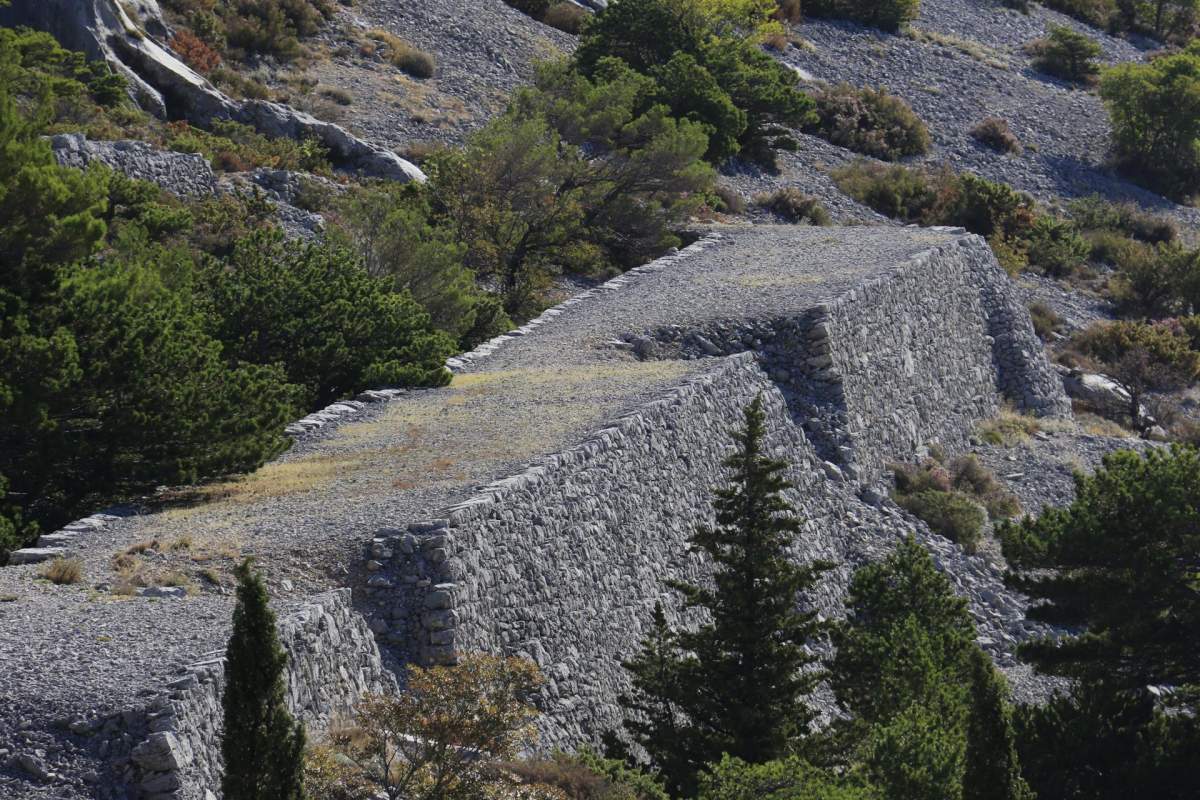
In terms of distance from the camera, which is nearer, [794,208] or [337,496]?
[337,496]

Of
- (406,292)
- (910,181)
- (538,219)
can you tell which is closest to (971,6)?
(910,181)

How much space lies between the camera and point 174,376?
18.9 metres

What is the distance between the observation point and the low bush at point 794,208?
41031 millimetres

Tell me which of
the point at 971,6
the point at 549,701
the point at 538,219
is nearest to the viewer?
the point at 549,701

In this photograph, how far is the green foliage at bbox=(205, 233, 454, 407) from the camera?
23.2m

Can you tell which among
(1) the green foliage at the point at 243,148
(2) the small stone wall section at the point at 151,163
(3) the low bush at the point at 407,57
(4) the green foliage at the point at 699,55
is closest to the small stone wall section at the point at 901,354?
(2) the small stone wall section at the point at 151,163

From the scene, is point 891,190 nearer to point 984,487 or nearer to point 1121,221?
point 1121,221

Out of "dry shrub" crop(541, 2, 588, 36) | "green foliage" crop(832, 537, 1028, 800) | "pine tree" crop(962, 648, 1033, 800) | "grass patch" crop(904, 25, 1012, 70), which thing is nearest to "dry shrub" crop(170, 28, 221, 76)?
"dry shrub" crop(541, 2, 588, 36)

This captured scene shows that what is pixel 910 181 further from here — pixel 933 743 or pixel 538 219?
pixel 933 743

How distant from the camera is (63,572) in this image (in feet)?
49.8

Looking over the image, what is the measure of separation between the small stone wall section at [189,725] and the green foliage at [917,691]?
15.4 feet

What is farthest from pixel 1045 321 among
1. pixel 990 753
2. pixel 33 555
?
pixel 33 555

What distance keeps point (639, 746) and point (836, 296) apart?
1266cm

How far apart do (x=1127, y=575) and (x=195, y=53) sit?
88.3ft
